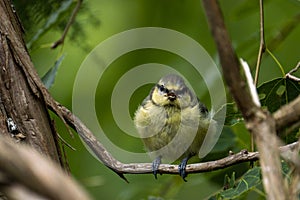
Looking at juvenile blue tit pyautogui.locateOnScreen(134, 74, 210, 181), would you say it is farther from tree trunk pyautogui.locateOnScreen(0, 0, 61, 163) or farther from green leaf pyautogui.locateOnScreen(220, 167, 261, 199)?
tree trunk pyautogui.locateOnScreen(0, 0, 61, 163)

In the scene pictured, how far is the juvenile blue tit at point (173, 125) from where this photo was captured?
1528mm

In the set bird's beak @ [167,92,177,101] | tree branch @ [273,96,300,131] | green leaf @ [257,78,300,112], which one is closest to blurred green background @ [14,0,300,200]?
bird's beak @ [167,92,177,101]

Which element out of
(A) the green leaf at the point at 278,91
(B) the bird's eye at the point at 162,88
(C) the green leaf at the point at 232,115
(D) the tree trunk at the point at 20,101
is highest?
(B) the bird's eye at the point at 162,88

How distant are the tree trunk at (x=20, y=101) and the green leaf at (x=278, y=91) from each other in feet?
1.50

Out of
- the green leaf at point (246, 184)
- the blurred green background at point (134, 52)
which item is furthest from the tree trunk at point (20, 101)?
the blurred green background at point (134, 52)

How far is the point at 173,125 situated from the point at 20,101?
0.66 metres

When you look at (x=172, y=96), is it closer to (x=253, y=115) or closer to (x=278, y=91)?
(x=278, y=91)

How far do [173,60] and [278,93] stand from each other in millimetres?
895

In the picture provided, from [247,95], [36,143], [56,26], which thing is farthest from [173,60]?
[247,95]

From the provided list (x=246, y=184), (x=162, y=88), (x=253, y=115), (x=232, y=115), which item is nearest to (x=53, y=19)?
(x=162, y=88)

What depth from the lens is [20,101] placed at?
97 centimetres

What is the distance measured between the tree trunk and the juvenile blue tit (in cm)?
53

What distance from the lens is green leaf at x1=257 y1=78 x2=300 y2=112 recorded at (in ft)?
4.06

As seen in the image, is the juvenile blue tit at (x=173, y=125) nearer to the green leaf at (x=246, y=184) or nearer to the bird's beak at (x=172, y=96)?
the bird's beak at (x=172, y=96)
